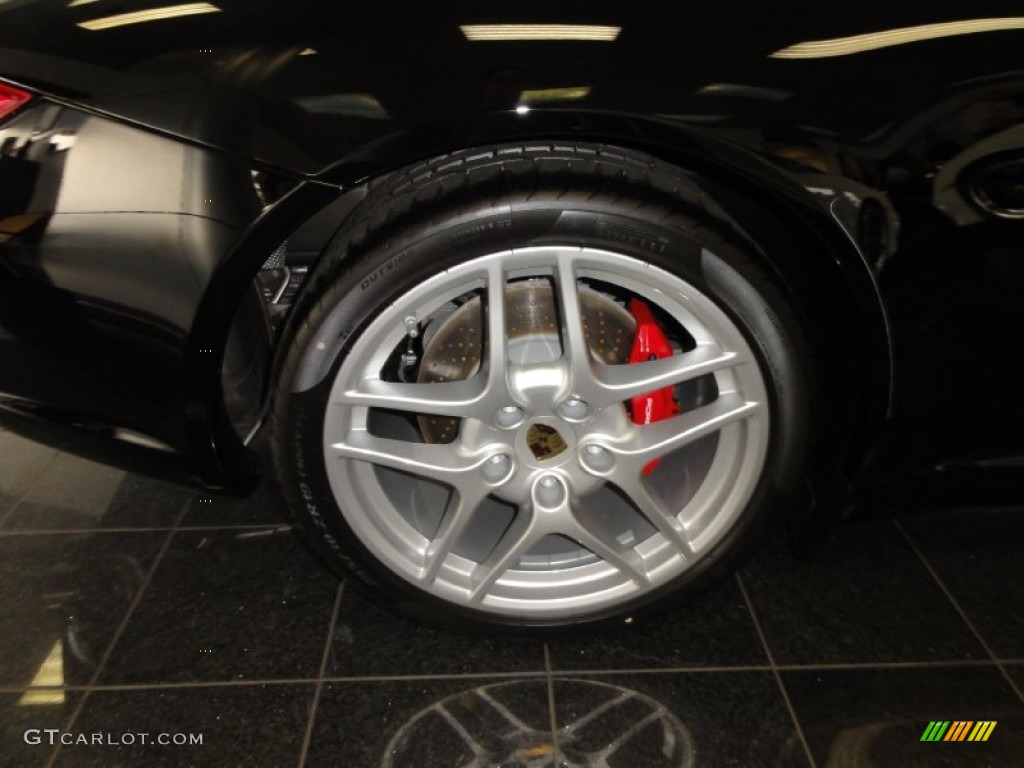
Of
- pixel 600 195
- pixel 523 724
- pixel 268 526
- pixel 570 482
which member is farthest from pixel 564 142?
pixel 268 526

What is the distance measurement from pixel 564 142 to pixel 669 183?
16cm

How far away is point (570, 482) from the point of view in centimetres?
130

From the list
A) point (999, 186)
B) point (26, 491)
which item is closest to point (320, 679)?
point (26, 491)

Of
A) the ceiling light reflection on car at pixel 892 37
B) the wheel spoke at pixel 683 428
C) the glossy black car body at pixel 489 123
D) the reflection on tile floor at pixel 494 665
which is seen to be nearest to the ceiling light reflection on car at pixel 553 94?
the glossy black car body at pixel 489 123

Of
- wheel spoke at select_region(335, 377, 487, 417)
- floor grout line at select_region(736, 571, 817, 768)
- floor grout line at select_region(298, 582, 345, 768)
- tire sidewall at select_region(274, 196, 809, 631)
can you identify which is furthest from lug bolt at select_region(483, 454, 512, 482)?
floor grout line at select_region(736, 571, 817, 768)

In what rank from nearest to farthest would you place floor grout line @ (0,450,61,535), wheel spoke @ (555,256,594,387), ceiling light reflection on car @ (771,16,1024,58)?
ceiling light reflection on car @ (771,16,1024,58) → wheel spoke @ (555,256,594,387) → floor grout line @ (0,450,61,535)

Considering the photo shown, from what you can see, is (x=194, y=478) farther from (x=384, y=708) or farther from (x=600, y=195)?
(x=600, y=195)

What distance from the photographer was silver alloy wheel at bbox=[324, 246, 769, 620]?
115cm

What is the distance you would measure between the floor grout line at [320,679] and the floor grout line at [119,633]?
1.27ft

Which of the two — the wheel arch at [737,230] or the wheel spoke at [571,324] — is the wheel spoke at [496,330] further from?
the wheel arch at [737,230]

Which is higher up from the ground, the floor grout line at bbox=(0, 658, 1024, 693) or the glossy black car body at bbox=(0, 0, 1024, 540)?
the glossy black car body at bbox=(0, 0, 1024, 540)

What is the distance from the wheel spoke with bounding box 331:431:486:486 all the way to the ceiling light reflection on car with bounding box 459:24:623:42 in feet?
1.95

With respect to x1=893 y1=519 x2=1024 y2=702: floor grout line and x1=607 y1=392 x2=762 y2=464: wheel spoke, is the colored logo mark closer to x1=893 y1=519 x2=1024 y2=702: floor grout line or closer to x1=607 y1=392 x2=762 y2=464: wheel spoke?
x1=893 y1=519 x2=1024 y2=702: floor grout line

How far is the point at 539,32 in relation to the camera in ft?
3.39
